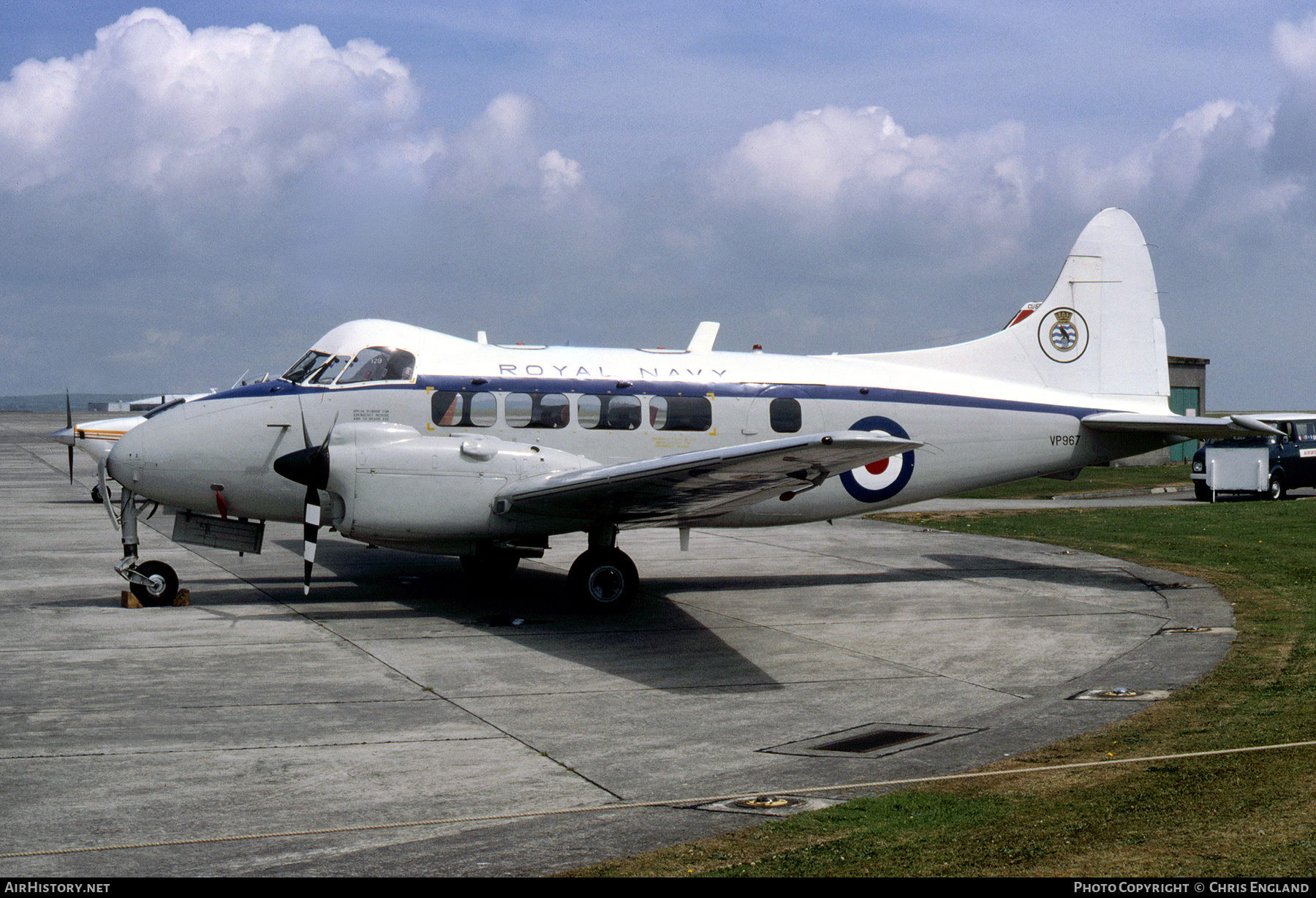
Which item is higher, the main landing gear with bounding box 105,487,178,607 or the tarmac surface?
the main landing gear with bounding box 105,487,178,607

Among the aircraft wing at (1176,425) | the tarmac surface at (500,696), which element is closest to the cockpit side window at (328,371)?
the tarmac surface at (500,696)

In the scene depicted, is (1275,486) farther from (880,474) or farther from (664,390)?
(664,390)

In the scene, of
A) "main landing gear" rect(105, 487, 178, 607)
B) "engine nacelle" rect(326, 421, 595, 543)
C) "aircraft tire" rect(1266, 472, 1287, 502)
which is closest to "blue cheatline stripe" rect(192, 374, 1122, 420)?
"engine nacelle" rect(326, 421, 595, 543)

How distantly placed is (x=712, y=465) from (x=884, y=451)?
72.2 inches

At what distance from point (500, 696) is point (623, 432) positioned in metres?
6.02

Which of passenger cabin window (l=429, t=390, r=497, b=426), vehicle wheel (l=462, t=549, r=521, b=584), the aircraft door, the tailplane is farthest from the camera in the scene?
the tailplane

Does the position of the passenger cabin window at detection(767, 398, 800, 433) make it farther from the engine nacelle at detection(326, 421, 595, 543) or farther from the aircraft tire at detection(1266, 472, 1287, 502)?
the aircraft tire at detection(1266, 472, 1287, 502)

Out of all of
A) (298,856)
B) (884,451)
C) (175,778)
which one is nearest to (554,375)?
(884,451)

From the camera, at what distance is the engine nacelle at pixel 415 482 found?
13391mm

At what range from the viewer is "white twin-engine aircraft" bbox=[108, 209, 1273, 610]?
1341cm

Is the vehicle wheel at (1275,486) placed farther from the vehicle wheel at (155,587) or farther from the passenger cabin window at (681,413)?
the vehicle wheel at (155,587)

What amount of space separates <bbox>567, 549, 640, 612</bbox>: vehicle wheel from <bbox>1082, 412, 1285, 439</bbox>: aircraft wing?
7.74 meters

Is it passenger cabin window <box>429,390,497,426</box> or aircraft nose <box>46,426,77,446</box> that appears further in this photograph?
aircraft nose <box>46,426,77,446</box>

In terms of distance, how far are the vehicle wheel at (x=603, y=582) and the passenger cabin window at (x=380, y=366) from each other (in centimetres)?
344
